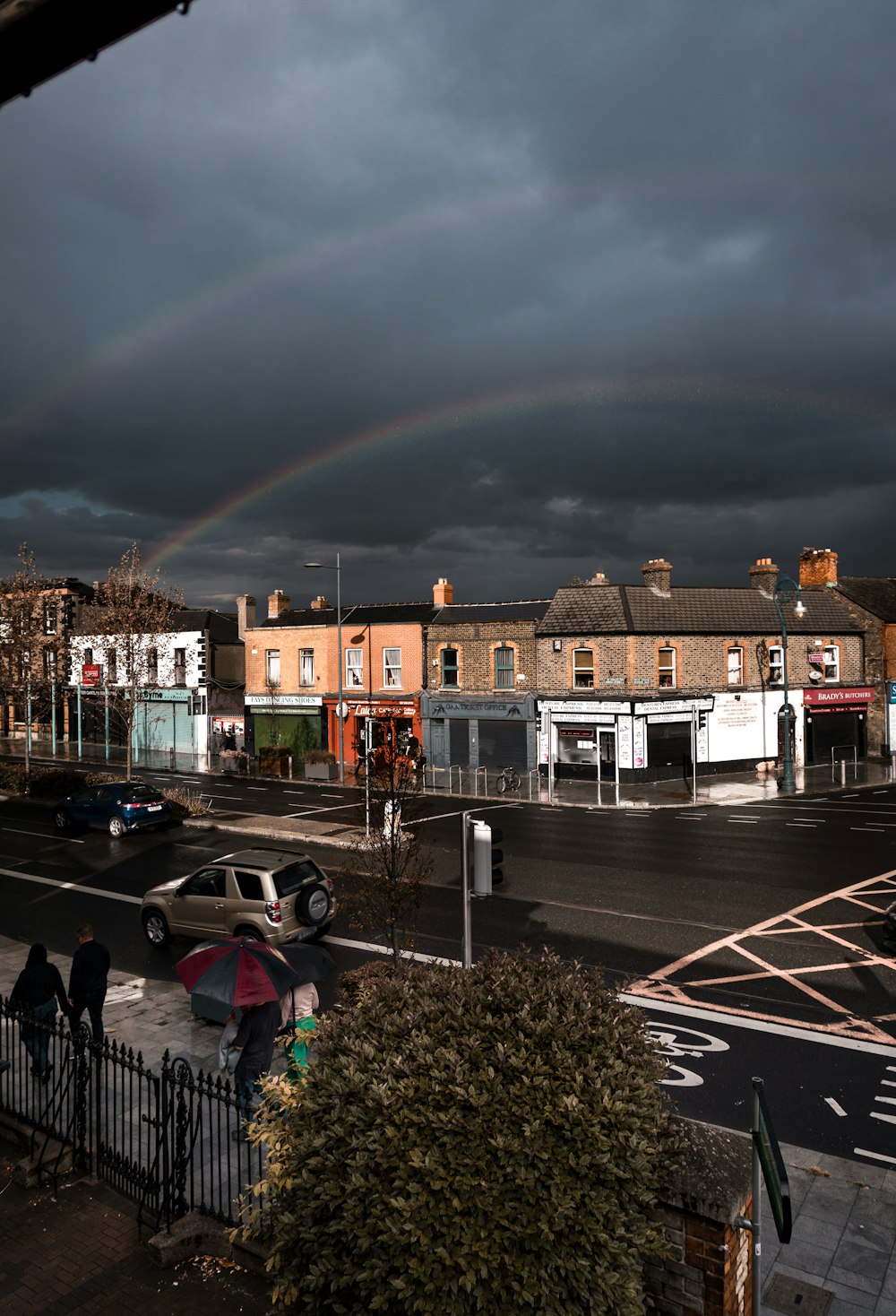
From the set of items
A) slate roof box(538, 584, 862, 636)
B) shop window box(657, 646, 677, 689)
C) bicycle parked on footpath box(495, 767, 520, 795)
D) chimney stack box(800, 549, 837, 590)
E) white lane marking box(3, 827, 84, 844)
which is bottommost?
white lane marking box(3, 827, 84, 844)

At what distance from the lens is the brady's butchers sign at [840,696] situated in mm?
44094

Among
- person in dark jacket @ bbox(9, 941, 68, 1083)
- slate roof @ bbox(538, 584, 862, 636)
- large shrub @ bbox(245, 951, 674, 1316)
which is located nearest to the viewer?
large shrub @ bbox(245, 951, 674, 1316)

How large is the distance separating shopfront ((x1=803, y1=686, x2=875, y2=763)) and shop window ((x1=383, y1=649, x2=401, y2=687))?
2132cm

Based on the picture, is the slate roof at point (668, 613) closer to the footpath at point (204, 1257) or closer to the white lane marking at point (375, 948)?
the white lane marking at point (375, 948)

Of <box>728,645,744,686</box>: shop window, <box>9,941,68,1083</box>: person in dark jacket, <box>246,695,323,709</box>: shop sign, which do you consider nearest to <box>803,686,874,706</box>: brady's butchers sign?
<box>728,645,744,686</box>: shop window

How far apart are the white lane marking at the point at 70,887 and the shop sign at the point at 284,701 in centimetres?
2577

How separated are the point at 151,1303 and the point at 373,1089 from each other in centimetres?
282

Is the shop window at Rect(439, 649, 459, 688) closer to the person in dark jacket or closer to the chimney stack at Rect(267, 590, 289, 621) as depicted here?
the chimney stack at Rect(267, 590, 289, 621)

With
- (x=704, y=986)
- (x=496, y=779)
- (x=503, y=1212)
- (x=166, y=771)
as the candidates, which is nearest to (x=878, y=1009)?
(x=704, y=986)

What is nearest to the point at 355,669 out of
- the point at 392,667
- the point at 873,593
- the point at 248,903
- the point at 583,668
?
the point at 392,667

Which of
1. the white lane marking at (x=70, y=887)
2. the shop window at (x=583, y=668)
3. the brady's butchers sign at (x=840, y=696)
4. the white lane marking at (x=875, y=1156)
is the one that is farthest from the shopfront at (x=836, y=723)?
the white lane marking at (x=875, y=1156)

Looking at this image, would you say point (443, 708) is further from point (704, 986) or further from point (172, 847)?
point (704, 986)

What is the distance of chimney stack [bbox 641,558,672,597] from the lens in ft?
137

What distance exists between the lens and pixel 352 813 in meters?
30.3
